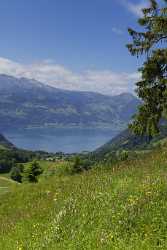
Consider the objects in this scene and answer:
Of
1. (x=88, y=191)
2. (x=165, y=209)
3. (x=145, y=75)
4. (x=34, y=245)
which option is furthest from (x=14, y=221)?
(x=145, y=75)

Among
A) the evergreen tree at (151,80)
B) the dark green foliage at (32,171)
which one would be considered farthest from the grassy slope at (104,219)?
the dark green foliage at (32,171)

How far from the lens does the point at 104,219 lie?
1038cm

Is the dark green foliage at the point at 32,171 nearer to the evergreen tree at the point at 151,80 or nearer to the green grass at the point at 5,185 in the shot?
the green grass at the point at 5,185

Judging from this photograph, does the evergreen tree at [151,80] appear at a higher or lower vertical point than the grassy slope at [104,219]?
higher

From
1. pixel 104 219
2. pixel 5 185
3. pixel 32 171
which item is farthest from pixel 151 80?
pixel 5 185

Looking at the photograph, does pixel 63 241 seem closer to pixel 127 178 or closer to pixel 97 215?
pixel 97 215

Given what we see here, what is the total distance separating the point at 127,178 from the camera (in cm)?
1449

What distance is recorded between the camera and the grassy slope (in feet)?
29.3

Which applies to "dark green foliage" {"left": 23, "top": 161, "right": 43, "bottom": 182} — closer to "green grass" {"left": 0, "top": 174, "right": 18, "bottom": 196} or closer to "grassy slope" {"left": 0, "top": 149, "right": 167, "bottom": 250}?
"green grass" {"left": 0, "top": 174, "right": 18, "bottom": 196}

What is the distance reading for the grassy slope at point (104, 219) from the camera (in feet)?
29.3

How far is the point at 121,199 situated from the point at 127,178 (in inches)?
118

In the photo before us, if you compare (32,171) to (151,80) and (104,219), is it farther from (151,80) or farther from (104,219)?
(104,219)

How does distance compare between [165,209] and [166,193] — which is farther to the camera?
[166,193]

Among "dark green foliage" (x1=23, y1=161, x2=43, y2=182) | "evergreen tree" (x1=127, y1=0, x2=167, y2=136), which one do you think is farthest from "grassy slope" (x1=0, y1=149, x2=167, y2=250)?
"dark green foliage" (x1=23, y1=161, x2=43, y2=182)
